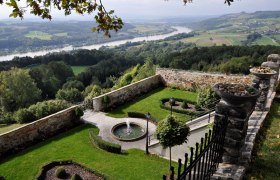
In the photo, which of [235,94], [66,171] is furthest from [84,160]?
[235,94]

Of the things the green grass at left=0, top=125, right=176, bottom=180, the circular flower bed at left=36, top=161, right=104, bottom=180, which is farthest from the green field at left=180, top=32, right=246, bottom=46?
the circular flower bed at left=36, top=161, right=104, bottom=180

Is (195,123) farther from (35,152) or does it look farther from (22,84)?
(22,84)

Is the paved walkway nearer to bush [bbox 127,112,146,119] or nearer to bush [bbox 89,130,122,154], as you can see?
bush [bbox 127,112,146,119]

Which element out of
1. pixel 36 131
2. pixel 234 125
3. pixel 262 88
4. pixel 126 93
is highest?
pixel 234 125

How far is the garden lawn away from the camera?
55.5 feet

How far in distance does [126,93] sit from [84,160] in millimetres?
7471

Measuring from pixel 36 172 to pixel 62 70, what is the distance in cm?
5545

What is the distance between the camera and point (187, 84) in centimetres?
2092

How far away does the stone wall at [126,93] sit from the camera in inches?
671

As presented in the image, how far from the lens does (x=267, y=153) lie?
5973 mm

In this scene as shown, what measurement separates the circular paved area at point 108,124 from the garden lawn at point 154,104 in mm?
585

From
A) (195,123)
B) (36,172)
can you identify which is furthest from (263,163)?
(36,172)

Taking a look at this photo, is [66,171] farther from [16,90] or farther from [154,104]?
[16,90]

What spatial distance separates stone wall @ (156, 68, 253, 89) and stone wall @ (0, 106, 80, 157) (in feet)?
29.2
